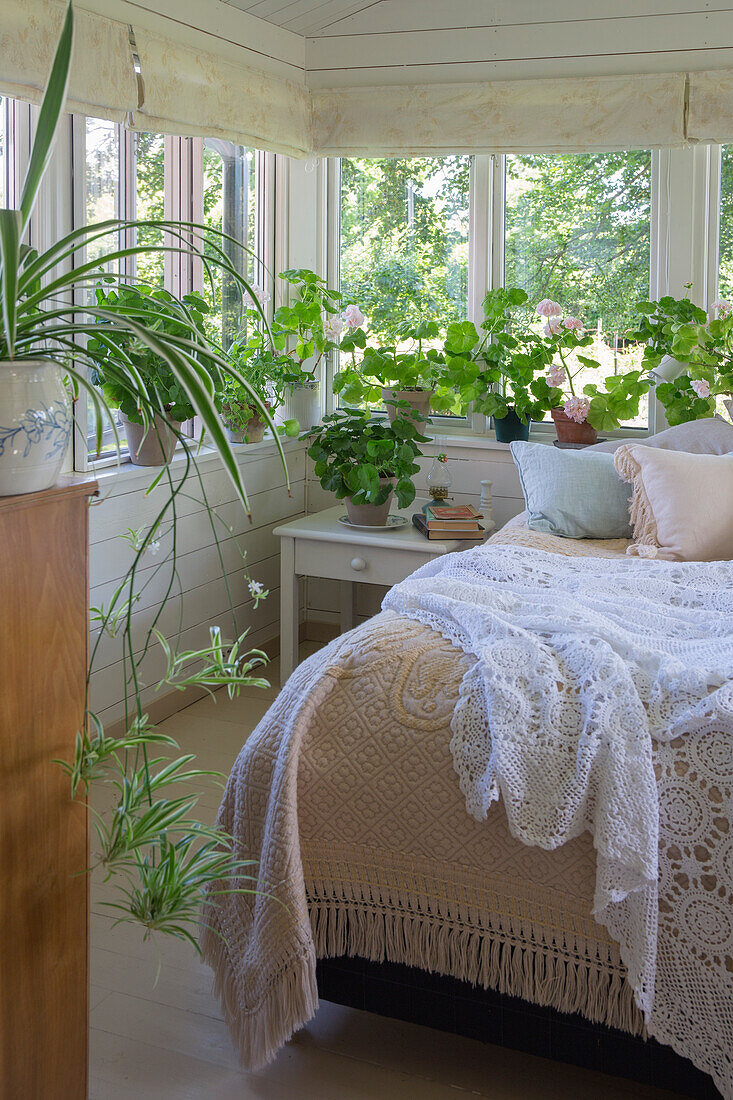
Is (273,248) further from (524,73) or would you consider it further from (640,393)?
(640,393)

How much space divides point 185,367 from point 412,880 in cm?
103

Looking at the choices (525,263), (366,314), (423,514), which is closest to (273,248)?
(366,314)

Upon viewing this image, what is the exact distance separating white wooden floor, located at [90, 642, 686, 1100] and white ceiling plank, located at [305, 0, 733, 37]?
321cm

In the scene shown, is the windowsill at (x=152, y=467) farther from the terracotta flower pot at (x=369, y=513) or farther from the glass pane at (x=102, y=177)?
the glass pane at (x=102, y=177)

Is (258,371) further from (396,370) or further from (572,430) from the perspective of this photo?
(572,430)

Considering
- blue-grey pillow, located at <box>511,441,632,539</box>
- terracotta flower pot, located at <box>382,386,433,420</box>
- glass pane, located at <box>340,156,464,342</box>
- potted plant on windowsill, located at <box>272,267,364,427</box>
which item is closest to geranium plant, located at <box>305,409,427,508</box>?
terracotta flower pot, located at <box>382,386,433,420</box>

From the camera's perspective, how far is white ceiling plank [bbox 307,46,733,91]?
3.47 meters

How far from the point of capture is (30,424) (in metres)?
1.20

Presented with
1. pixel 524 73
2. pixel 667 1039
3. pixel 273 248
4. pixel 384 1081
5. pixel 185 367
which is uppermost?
pixel 524 73

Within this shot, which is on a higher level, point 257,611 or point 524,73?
point 524,73

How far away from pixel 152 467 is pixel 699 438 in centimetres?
167

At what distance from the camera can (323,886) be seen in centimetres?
178

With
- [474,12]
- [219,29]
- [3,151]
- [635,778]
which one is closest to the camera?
[635,778]

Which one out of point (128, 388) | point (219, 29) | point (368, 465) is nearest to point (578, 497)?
point (368, 465)
